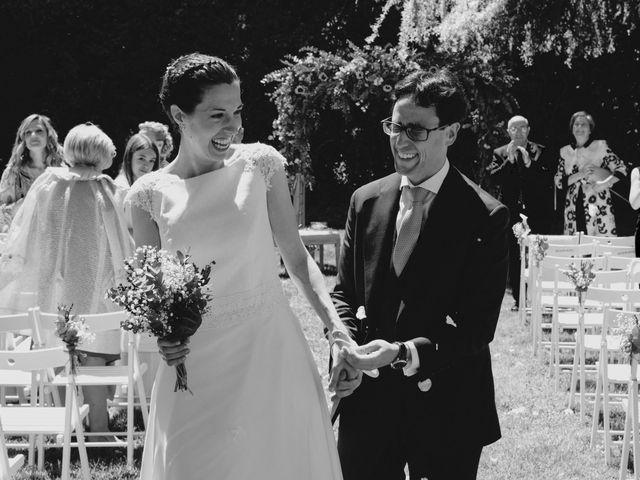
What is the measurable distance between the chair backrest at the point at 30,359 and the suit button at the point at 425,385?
6.61 feet

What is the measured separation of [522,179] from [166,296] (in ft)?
29.4

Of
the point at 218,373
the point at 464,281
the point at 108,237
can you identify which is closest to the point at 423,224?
the point at 464,281

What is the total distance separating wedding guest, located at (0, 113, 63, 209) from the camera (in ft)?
27.1

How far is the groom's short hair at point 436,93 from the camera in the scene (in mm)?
3006

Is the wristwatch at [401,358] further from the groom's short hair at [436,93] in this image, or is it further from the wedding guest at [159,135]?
the wedding guest at [159,135]

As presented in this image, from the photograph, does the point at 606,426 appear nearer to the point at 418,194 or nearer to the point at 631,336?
the point at 631,336

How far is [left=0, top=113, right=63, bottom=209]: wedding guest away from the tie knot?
585 cm

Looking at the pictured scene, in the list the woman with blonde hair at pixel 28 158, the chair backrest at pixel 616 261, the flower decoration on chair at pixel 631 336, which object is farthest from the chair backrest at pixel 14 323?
the chair backrest at pixel 616 261

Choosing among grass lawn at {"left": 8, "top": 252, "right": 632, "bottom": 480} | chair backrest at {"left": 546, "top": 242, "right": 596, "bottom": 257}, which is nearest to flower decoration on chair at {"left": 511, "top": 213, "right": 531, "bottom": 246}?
chair backrest at {"left": 546, "top": 242, "right": 596, "bottom": 257}

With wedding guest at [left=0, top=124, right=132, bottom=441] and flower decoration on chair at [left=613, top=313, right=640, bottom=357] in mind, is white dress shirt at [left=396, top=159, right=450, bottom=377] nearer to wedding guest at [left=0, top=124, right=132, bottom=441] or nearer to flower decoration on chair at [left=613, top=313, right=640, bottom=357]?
flower decoration on chair at [left=613, top=313, right=640, bottom=357]

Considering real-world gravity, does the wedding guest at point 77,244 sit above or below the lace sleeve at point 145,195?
below

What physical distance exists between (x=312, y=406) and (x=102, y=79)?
63.7ft

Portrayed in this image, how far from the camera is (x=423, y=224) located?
304cm

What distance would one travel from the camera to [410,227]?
121 inches
